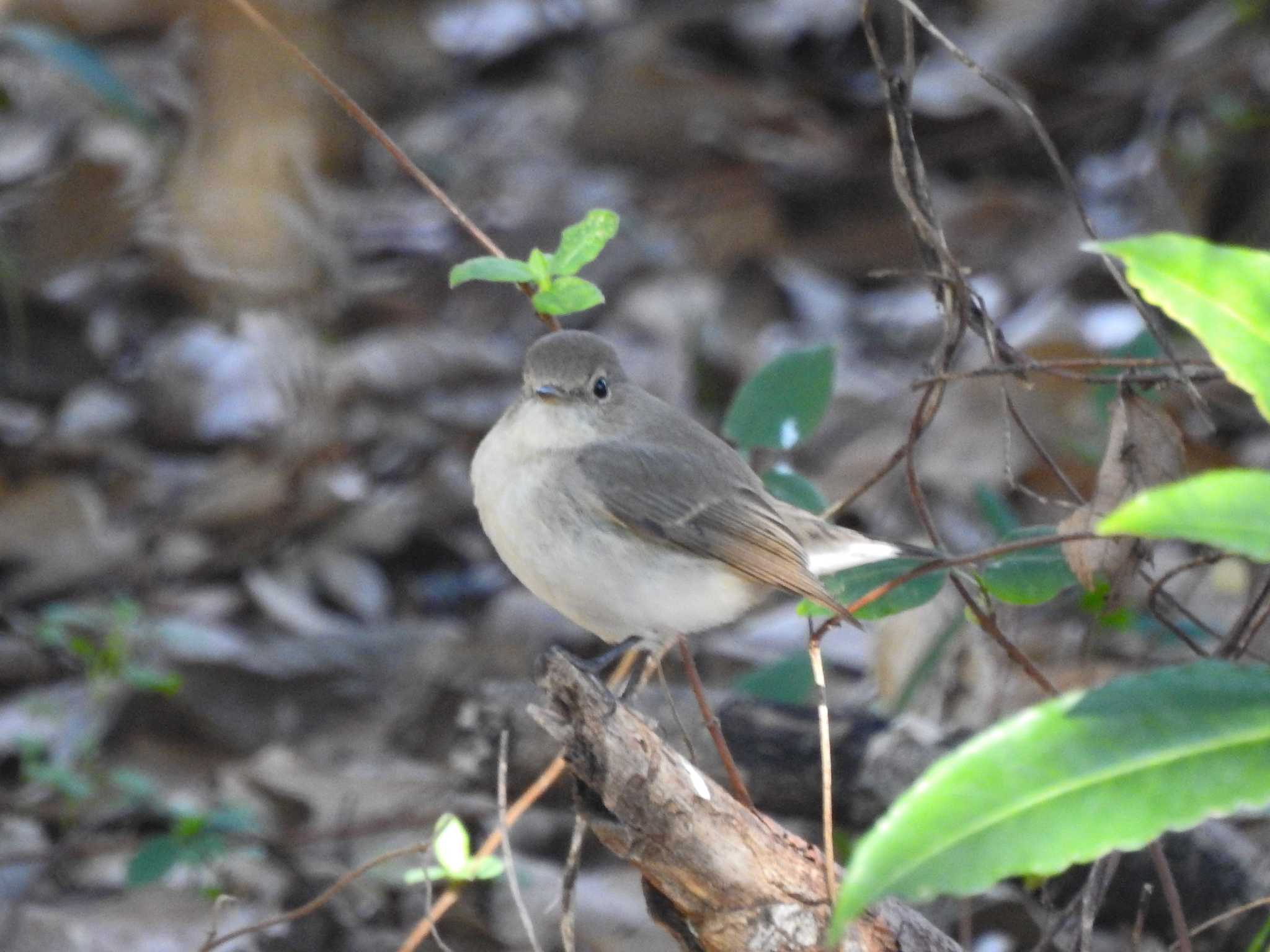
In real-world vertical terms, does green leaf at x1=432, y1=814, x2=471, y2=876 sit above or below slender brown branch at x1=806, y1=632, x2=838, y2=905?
below

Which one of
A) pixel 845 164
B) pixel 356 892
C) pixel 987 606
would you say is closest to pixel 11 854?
pixel 356 892

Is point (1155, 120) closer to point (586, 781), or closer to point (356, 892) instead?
point (356, 892)

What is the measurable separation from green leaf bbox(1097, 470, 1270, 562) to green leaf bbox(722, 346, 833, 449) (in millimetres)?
2005

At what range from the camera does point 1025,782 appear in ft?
5.56

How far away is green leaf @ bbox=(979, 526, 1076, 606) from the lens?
2.98m

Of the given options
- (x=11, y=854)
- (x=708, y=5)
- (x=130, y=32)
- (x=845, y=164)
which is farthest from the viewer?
(x=708, y=5)

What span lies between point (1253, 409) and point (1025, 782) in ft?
10.5

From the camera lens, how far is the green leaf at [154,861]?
377 cm

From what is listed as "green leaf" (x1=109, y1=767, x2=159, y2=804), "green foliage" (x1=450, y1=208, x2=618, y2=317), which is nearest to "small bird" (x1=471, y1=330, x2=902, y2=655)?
"green foliage" (x1=450, y1=208, x2=618, y2=317)

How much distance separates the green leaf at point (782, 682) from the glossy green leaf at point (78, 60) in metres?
3.42

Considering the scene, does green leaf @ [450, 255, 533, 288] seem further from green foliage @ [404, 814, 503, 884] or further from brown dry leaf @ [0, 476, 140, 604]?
brown dry leaf @ [0, 476, 140, 604]

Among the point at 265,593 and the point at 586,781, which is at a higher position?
the point at 586,781

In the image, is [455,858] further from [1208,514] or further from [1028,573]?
[1208,514]

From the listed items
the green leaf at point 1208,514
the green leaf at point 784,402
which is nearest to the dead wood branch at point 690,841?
the green leaf at point 1208,514
